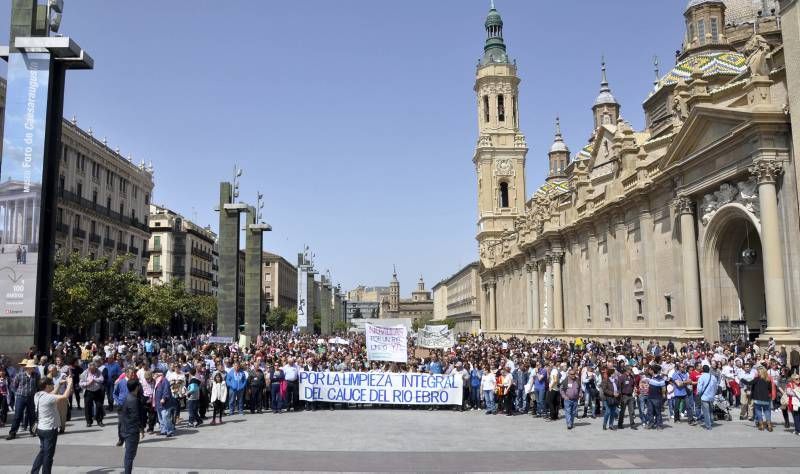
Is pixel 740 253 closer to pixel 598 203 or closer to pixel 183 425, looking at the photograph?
pixel 598 203

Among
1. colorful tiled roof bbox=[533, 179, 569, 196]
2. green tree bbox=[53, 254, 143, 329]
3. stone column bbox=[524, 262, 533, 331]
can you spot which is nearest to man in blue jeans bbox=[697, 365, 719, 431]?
green tree bbox=[53, 254, 143, 329]

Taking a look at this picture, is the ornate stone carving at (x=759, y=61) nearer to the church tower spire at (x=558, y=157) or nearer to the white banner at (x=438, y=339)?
the white banner at (x=438, y=339)

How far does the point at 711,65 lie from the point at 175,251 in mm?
63509

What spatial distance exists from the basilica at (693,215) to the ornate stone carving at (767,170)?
40 millimetres

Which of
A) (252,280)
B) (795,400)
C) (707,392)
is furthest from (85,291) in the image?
(795,400)

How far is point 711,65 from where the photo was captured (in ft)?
149

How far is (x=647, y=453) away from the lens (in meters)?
13.4

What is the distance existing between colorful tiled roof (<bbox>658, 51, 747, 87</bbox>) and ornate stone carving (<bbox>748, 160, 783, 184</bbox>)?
1834 cm

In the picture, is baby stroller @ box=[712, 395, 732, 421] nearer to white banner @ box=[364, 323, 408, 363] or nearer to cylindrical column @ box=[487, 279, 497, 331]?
white banner @ box=[364, 323, 408, 363]

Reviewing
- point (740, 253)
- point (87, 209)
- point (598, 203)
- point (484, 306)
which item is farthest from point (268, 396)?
point (484, 306)

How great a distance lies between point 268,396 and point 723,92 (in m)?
23.1

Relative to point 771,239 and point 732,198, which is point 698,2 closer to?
point 732,198

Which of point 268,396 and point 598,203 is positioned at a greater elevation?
point 598,203

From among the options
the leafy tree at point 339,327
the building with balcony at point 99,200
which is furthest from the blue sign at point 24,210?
the leafy tree at point 339,327
